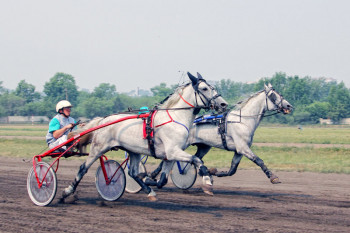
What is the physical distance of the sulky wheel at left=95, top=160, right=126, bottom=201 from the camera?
7527 millimetres

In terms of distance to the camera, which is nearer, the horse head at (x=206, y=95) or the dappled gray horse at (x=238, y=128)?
the horse head at (x=206, y=95)

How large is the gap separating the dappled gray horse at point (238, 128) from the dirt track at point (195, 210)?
812mm

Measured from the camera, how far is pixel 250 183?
10227 millimetres

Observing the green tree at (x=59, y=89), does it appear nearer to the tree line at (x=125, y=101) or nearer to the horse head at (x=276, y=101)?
the tree line at (x=125, y=101)

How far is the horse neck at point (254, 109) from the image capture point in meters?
8.94

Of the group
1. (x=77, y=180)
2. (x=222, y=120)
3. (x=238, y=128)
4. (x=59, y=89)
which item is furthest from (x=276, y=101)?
(x=59, y=89)

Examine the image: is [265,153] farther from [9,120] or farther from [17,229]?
[9,120]

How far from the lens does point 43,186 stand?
7117 millimetres

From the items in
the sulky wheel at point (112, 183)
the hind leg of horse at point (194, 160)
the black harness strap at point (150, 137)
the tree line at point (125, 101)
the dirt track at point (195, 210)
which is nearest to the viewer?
the dirt track at point (195, 210)

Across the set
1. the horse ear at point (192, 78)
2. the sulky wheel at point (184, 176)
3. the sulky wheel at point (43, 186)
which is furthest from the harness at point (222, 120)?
the sulky wheel at point (43, 186)

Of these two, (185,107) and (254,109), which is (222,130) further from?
(185,107)

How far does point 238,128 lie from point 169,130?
7.97ft

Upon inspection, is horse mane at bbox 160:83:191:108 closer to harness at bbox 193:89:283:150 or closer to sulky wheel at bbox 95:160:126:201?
sulky wheel at bbox 95:160:126:201

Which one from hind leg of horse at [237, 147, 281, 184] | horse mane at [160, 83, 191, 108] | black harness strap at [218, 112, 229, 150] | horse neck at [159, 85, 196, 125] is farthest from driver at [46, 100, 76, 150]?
hind leg of horse at [237, 147, 281, 184]
